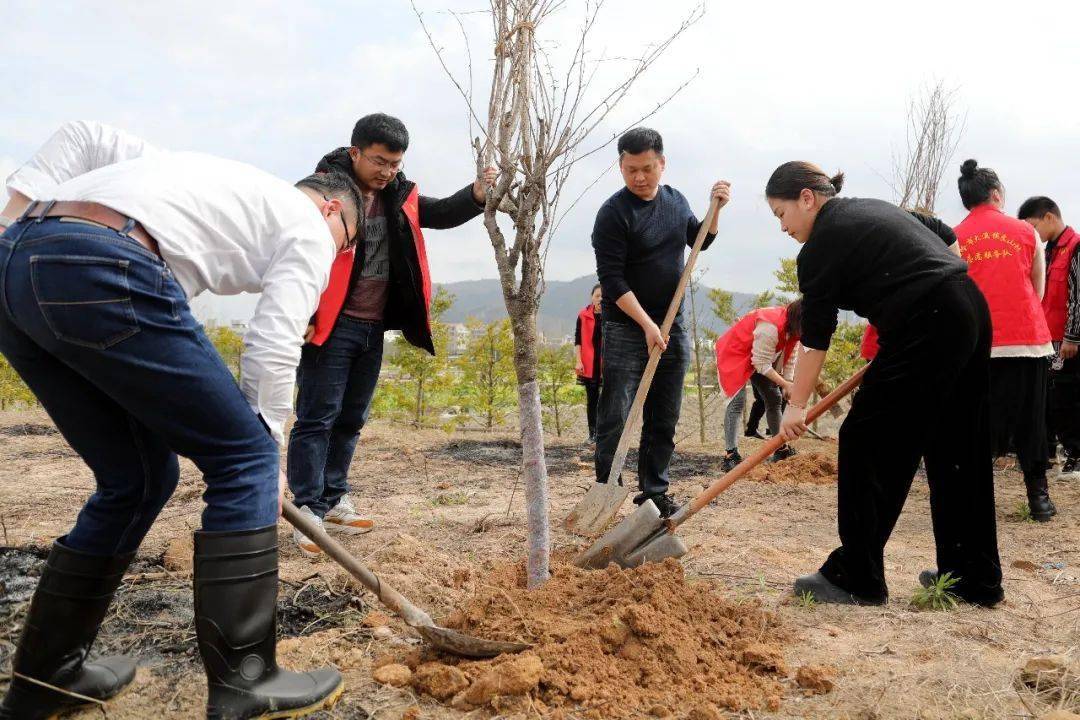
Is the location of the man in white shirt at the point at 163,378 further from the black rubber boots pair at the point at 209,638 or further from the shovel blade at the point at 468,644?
the shovel blade at the point at 468,644

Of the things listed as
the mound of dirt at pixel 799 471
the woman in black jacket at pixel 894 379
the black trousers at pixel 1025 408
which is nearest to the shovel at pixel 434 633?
the woman in black jacket at pixel 894 379

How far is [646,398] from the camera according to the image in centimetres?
425

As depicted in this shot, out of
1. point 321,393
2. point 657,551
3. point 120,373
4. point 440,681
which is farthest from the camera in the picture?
point 321,393

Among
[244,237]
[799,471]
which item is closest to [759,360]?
[799,471]

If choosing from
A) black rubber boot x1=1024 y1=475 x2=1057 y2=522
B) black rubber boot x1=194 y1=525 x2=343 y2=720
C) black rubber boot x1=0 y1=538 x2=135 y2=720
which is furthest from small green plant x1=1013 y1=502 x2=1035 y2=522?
black rubber boot x1=0 y1=538 x2=135 y2=720

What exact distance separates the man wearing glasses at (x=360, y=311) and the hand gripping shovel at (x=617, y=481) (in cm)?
106

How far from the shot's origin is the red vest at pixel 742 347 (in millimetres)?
6137

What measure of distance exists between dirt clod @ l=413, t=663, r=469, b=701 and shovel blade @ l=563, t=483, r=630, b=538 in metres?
1.65

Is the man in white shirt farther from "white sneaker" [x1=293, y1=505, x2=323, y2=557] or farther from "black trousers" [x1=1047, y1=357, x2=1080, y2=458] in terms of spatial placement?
"black trousers" [x1=1047, y1=357, x2=1080, y2=458]

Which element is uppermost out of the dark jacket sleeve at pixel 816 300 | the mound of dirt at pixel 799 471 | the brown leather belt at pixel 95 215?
the brown leather belt at pixel 95 215

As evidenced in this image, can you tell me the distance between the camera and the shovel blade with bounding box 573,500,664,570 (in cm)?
322

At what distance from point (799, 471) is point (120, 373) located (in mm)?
5248

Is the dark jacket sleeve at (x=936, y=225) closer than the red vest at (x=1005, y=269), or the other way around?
the dark jacket sleeve at (x=936, y=225)

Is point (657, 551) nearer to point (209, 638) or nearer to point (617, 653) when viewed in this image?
point (617, 653)
